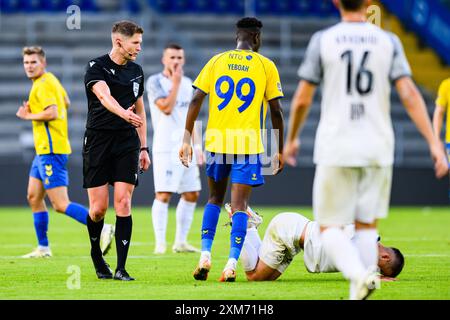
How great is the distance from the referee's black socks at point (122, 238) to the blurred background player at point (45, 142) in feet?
9.52

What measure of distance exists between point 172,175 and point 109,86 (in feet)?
12.6

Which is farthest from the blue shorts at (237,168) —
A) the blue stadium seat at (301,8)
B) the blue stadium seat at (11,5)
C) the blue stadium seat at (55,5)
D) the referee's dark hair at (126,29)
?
the blue stadium seat at (301,8)

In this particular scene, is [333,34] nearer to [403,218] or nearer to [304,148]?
[403,218]

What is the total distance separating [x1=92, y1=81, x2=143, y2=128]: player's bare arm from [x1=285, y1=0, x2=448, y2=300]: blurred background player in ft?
6.83

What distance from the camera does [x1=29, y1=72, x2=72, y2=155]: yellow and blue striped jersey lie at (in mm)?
11289

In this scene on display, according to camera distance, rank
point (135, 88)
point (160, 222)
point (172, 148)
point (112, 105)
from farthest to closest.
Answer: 1. point (172, 148)
2. point (160, 222)
3. point (135, 88)
4. point (112, 105)

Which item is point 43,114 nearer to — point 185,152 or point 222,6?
point 185,152

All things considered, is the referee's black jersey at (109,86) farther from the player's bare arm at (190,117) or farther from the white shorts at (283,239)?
the white shorts at (283,239)

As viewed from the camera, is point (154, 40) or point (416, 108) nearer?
point (416, 108)

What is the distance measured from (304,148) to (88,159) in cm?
1517

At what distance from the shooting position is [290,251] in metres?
8.31

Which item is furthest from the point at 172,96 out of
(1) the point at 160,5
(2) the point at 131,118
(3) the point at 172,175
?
(1) the point at 160,5

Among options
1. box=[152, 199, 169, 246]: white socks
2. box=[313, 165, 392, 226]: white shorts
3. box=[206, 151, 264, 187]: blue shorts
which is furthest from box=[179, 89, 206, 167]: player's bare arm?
box=[152, 199, 169, 246]: white socks

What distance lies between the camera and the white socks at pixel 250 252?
28.0 ft
